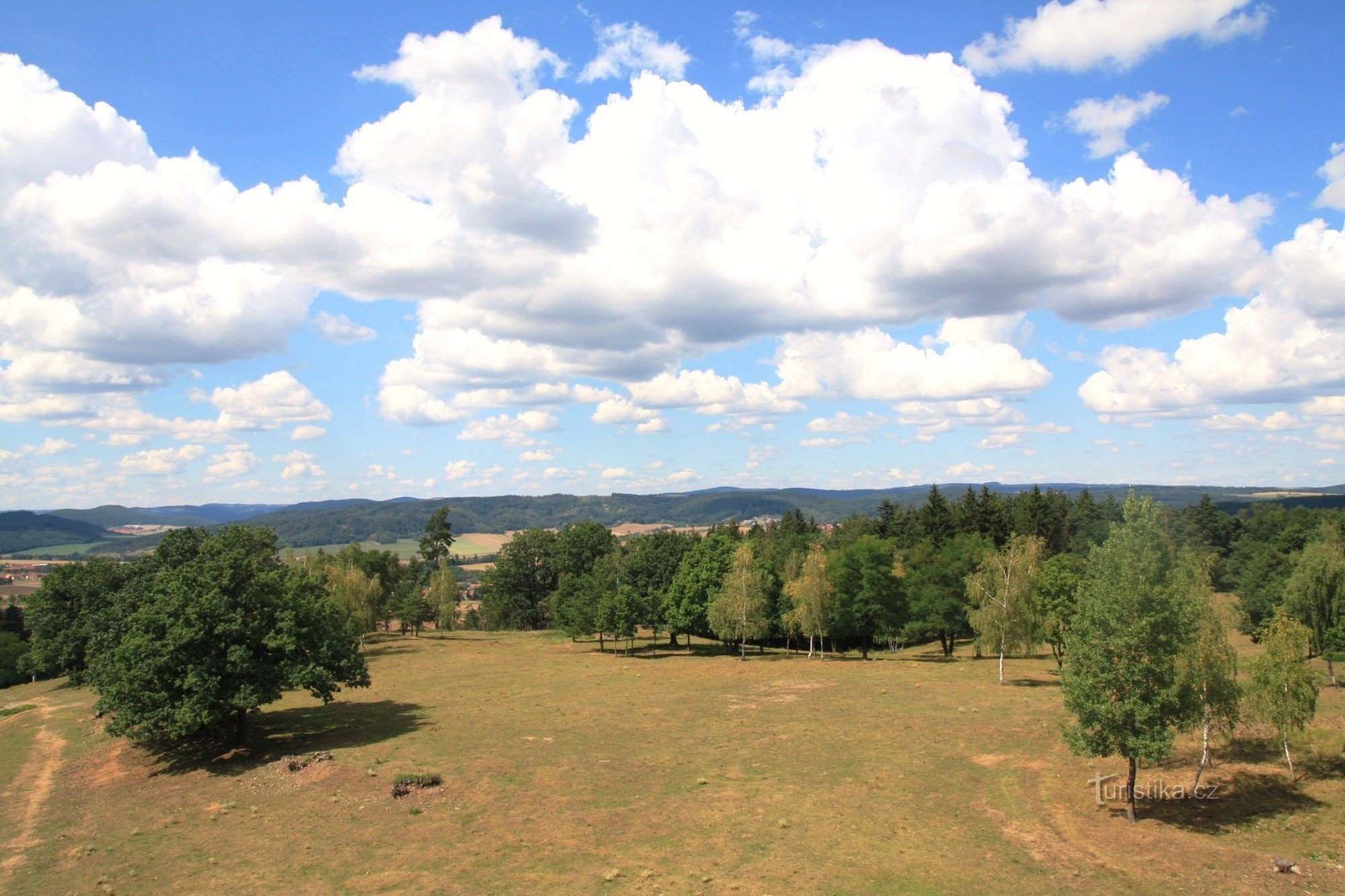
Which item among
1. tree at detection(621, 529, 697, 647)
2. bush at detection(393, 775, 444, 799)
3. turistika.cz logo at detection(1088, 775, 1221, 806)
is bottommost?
bush at detection(393, 775, 444, 799)

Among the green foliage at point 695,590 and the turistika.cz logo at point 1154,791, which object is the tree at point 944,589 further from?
the turistika.cz logo at point 1154,791

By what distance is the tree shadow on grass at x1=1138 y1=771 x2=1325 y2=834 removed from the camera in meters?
23.8

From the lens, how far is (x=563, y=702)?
45281 mm

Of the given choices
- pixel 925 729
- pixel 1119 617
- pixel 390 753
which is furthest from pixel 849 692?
pixel 390 753

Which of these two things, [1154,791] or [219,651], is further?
[219,651]

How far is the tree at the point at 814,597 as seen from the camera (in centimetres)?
6278

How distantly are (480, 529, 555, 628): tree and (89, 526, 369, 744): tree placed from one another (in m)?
69.0

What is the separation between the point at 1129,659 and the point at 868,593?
41.1 meters

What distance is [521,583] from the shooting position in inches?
4392

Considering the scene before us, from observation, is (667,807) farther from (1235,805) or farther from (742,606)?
(742,606)

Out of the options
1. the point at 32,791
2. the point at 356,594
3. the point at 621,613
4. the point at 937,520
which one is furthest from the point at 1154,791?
the point at 937,520

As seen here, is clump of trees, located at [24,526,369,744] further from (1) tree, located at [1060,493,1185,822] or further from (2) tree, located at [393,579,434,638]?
(2) tree, located at [393,579,434,638]

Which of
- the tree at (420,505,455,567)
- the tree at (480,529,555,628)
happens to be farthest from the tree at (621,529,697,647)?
the tree at (420,505,455,567)

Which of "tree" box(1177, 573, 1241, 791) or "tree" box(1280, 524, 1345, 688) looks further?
"tree" box(1280, 524, 1345, 688)
